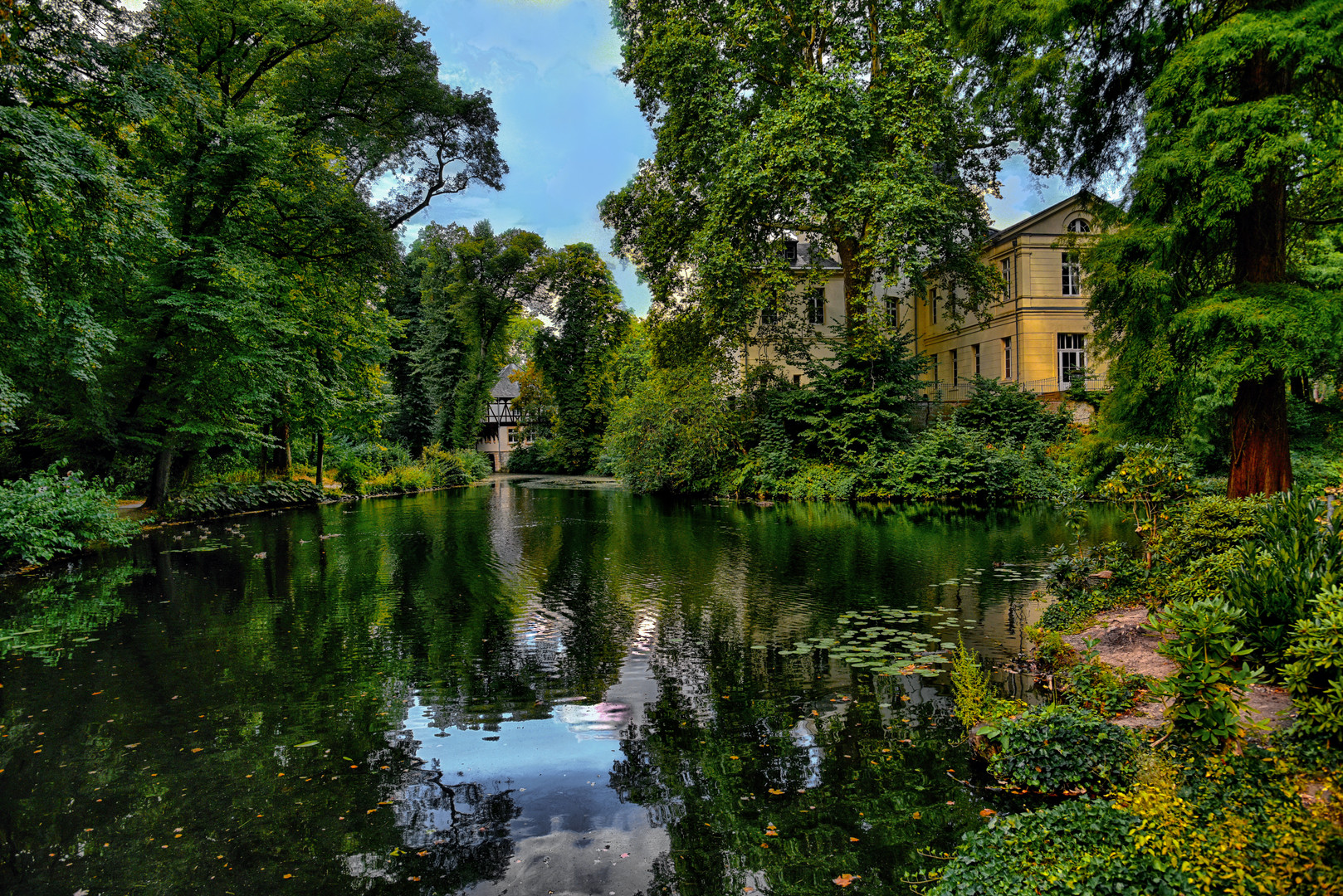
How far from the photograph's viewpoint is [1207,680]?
12.3 ft

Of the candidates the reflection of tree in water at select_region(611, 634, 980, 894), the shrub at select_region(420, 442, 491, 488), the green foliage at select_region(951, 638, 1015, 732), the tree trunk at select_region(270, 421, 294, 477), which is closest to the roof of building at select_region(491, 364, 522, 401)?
the shrub at select_region(420, 442, 491, 488)

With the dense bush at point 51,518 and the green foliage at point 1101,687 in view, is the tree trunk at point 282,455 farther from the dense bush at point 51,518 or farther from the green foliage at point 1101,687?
the green foliage at point 1101,687

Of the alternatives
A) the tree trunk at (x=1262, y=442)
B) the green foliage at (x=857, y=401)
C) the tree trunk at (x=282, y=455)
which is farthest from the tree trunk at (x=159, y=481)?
the tree trunk at (x=1262, y=442)

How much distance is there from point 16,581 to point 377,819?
11938 mm

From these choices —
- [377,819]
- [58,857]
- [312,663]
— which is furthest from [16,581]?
[377,819]

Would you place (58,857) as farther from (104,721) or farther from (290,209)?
(290,209)

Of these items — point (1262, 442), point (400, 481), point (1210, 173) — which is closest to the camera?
point (1210, 173)

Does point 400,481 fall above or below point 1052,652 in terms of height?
above

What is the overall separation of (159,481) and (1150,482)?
75.2ft

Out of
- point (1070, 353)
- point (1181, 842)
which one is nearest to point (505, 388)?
point (1070, 353)

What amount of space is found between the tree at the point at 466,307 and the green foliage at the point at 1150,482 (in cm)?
4071

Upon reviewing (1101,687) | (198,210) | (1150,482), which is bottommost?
(1101,687)

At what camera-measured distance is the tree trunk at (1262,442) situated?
8375mm

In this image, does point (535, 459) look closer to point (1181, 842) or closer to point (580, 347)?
point (580, 347)
